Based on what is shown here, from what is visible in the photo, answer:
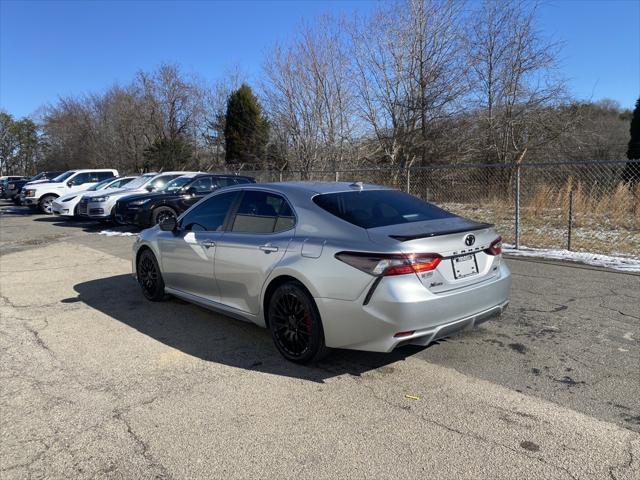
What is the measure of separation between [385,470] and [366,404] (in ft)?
2.61

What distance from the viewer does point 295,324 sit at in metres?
4.20

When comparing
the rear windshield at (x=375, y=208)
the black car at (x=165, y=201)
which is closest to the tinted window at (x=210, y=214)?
the rear windshield at (x=375, y=208)

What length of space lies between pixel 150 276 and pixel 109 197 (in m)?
10.7

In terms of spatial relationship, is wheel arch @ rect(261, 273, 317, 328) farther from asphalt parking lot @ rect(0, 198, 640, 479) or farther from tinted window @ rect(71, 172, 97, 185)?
tinted window @ rect(71, 172, 97, 185)

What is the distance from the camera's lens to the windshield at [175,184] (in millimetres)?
15305

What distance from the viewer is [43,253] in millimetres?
11086

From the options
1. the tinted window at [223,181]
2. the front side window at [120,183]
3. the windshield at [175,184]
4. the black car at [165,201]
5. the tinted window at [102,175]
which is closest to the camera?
the black car at [165,201]

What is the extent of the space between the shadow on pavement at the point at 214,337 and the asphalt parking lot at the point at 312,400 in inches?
1.0

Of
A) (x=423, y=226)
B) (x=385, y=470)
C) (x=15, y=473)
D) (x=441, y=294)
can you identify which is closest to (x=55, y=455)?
(x=15, y=473)

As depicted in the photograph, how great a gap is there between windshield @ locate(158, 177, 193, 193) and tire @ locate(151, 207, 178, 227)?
1.02 m

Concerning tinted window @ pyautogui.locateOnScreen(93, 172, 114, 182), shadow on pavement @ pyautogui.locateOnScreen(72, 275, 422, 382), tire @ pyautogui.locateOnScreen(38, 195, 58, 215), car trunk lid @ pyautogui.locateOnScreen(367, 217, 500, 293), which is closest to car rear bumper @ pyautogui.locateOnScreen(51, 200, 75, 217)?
tire @ pyautogui.locateOnScreen(38, 195, 58, 215)

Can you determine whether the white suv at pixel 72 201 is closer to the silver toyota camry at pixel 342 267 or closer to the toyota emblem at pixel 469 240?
the silver toyota camry at pixel 342 267

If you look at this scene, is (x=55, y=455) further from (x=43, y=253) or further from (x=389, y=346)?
(x=43, y=253)

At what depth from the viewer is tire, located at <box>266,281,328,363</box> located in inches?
158
